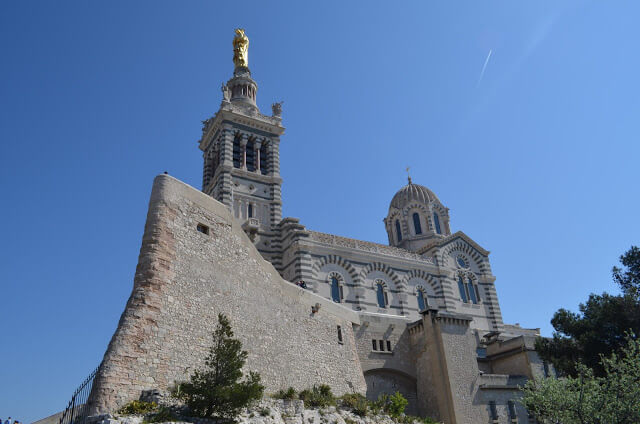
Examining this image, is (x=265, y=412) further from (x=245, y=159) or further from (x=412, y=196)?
(x=412, y=196)

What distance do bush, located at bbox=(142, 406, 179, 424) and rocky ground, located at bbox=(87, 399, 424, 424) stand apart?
0.17 metres

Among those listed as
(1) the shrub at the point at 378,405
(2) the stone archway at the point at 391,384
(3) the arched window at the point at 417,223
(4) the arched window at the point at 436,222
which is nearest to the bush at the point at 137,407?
(1) the shrub at the point at 378,405

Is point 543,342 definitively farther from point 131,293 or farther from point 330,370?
point 131,293

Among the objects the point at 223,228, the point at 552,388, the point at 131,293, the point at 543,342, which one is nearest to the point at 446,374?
the point at 543,342

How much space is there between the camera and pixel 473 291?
122 ft

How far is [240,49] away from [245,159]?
467 inches

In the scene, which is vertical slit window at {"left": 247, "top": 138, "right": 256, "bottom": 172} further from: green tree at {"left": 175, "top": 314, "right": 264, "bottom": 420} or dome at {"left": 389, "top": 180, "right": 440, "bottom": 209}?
green tree at {"left": 175, "top": 314, "right": 264, "bottom": 420}

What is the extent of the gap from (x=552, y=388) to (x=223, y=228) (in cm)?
1306

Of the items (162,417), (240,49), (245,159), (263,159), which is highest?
(240,49)

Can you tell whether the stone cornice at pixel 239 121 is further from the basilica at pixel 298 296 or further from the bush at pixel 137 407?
the bush at pixel 137 407

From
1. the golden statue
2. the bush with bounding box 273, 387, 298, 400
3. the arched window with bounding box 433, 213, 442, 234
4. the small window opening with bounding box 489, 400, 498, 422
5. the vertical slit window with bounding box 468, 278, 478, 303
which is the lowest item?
the small window opening with bounding box 489, 400, 498, 422

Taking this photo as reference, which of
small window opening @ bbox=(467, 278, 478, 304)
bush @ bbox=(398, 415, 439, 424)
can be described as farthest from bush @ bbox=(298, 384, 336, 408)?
small window opening @ bbox=(467, 278, 478, 304)

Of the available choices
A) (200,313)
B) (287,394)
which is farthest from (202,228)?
(287,394)

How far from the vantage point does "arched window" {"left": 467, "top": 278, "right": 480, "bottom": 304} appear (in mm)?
36906
